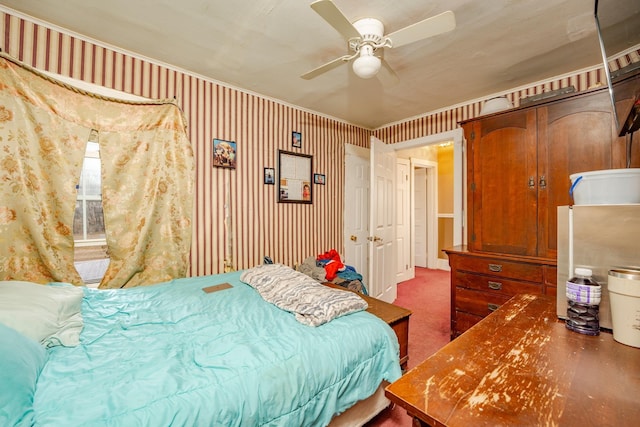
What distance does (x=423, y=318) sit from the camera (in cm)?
317

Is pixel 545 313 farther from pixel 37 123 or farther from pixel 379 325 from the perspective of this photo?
pixel 37 123

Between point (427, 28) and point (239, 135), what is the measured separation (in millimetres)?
2006

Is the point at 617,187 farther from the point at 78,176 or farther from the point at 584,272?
the point at 78,176

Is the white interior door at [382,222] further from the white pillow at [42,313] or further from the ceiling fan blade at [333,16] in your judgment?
the white pillow at [42,313]

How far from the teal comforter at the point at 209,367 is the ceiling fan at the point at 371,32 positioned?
1.56m

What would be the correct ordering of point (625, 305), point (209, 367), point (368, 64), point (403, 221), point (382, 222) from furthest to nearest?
1. point (403, 221)
2. point (382, 222)
3. point (368, 64)
4. point (209, 367)
5. point (625, 305)

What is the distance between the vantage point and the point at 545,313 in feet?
3.49

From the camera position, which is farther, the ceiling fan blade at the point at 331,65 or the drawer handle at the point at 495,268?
the drawer handle at the point at 495,268

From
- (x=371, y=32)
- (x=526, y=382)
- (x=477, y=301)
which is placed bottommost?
(x=477, y=301)

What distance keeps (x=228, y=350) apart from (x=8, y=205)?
1853 millimetres

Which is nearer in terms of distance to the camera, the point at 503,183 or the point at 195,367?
the point at 195,367

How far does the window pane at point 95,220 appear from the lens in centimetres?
214

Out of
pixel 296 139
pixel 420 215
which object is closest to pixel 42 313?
pixel 296 139

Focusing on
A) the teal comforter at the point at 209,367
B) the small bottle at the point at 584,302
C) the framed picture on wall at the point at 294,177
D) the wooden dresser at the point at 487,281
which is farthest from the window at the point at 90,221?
the wooden dresser at the point at 487,281
